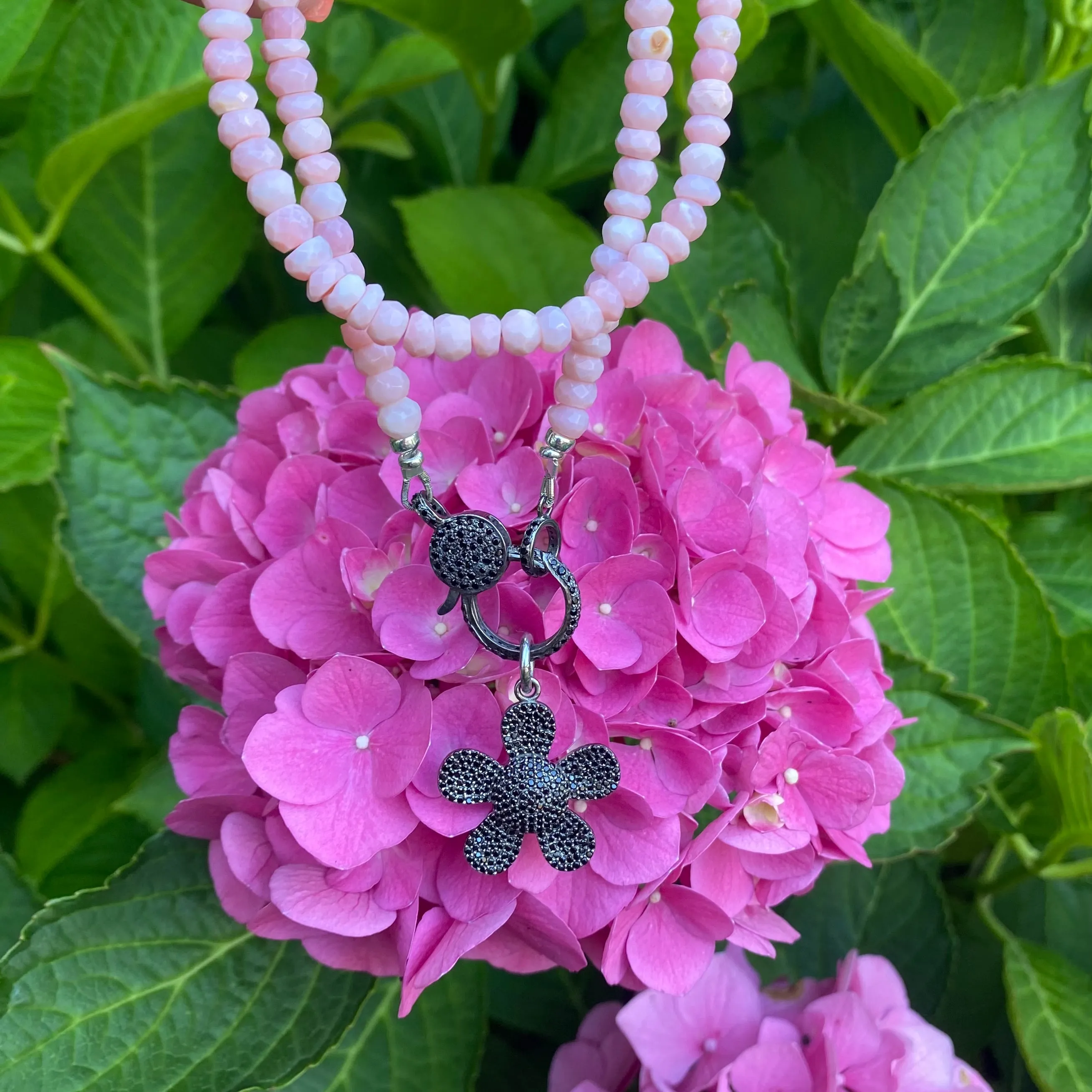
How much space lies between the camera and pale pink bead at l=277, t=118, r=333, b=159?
0.44 meters

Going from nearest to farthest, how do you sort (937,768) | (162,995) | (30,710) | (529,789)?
(529,789), (162,995), (937,768), (30,710)

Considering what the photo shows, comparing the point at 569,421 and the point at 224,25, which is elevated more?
the point at 224,25

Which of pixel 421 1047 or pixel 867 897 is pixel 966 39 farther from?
pixel 421 1047

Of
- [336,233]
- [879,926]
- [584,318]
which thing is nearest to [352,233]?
[336,233]

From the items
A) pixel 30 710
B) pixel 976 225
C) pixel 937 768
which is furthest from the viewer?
pixel 30 710

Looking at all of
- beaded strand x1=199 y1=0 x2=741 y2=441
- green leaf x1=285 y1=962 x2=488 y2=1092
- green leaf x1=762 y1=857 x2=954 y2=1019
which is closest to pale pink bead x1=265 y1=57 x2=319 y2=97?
beaded strand x1=199 y1=0 x2=741 y2=441

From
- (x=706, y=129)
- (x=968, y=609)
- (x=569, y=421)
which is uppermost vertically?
(x=706, y=129)

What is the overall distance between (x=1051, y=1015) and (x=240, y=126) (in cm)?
73

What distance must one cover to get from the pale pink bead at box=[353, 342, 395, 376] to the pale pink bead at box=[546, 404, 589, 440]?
3.2 inches

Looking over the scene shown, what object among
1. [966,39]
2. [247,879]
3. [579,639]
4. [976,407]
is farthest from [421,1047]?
[966,39]

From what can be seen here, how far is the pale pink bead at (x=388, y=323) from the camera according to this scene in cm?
43

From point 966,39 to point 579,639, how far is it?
27.3 inches

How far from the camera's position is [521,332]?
17.6 inches

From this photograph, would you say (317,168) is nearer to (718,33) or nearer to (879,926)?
(718,33)
